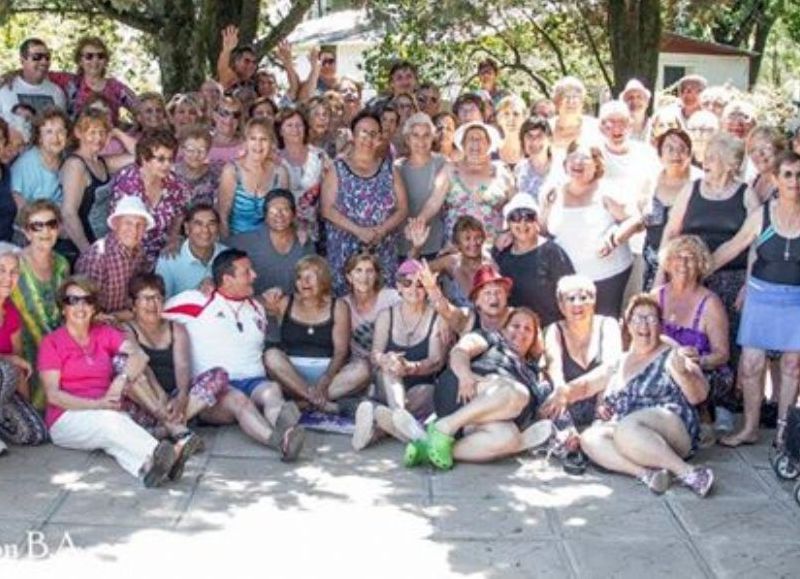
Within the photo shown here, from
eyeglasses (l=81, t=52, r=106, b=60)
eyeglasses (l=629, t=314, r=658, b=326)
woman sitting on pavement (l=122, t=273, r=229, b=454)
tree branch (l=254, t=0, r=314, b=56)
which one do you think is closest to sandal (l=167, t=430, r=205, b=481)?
woman sitting on pavement (l=122, t=273, r=229, b=454)

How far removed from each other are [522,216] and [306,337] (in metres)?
1.55

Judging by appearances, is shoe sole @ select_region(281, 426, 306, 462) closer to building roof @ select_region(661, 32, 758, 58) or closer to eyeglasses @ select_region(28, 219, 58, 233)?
eyeglasses @ select_region(28, 219, 58, 233)

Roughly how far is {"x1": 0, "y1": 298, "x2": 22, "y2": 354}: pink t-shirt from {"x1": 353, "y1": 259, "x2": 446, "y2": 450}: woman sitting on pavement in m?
2.09

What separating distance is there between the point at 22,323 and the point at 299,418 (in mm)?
1705

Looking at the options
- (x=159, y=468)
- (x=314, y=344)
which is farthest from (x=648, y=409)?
(x=159, y=468)

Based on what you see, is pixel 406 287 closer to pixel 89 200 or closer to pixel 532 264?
pixel 532 264

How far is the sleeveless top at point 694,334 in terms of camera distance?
7.03 meters

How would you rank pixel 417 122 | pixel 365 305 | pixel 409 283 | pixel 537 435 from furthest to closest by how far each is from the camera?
pixel 417 122, pixel 365 305, pixel 409 283, pixel 537 435

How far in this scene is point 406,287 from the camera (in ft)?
23.4

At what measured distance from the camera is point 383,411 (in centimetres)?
679

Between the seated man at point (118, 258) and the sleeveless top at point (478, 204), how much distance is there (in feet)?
6.72

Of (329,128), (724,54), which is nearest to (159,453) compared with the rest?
(329,128)

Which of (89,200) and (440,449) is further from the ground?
(89,200)

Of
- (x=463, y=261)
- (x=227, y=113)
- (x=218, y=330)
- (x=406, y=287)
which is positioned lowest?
(x=218, y=330)
